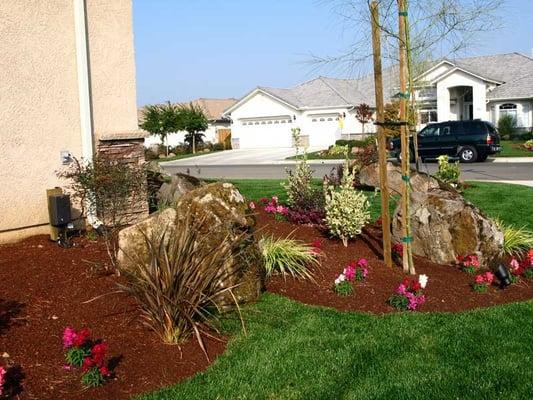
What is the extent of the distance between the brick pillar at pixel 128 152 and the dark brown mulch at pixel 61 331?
2152mm

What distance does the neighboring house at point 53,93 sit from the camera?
753 centimetres

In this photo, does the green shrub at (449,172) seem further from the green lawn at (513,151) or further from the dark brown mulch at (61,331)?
the green lawn at (513,151)

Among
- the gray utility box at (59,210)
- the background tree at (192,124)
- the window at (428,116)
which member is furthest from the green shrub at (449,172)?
the background tree at (192,124)

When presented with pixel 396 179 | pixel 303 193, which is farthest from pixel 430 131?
pixel 303 193

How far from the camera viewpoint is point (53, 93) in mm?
8086

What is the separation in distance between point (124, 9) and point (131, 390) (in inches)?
252

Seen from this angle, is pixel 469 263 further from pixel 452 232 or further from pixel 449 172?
pixel 449 172

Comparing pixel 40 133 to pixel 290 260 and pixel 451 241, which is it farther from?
pixel 451 241

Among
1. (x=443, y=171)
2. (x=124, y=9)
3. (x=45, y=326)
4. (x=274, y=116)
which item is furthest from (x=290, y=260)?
(x=274, y=116)

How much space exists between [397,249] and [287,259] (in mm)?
1750

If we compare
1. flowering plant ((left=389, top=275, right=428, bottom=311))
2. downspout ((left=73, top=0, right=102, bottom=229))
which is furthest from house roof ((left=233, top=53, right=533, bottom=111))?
flowering plant ((left=389, top=275, right=428, bottom=311))

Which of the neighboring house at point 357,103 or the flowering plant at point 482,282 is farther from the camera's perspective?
the neighboring house at point 357,103

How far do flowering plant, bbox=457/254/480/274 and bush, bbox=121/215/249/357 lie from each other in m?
3.32

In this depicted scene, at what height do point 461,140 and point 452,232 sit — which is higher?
point 461,140
